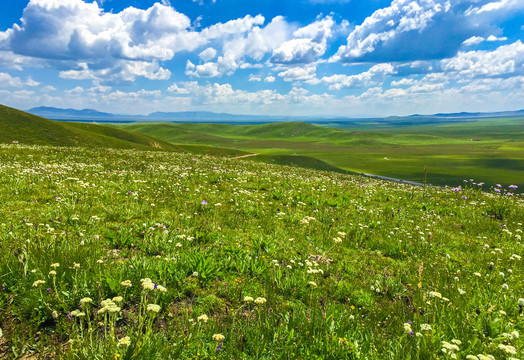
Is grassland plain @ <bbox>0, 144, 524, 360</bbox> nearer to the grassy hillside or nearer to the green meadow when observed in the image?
the green meadow

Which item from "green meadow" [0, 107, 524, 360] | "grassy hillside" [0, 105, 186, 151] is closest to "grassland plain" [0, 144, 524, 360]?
"green meadow" [0, 107, 524, 360]

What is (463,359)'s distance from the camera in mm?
3725

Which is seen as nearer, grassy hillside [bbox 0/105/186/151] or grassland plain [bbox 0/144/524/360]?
grassland plain [bbox 0/144/524/360]

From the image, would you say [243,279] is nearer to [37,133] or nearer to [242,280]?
[242,280]

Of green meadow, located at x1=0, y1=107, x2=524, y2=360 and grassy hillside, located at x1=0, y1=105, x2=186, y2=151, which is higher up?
grassy hillside, located at x1=0, y1=105, x2=186, y2=151

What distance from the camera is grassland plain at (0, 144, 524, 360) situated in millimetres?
3658

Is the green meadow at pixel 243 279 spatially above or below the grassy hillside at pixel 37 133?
below

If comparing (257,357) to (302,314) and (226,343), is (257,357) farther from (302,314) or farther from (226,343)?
(302,314)

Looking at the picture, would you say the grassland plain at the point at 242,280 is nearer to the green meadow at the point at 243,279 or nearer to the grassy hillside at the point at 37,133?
the green meadow at the point at 243,279

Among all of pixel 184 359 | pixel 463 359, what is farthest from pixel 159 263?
pixel 463 359

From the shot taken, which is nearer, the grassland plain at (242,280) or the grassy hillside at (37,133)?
the grassland plain at (242,280)

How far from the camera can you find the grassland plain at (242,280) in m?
3.66

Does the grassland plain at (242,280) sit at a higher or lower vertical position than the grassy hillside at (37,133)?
lower

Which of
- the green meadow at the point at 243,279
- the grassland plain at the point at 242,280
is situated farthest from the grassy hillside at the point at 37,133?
the grassland plain at the point at 242,280
